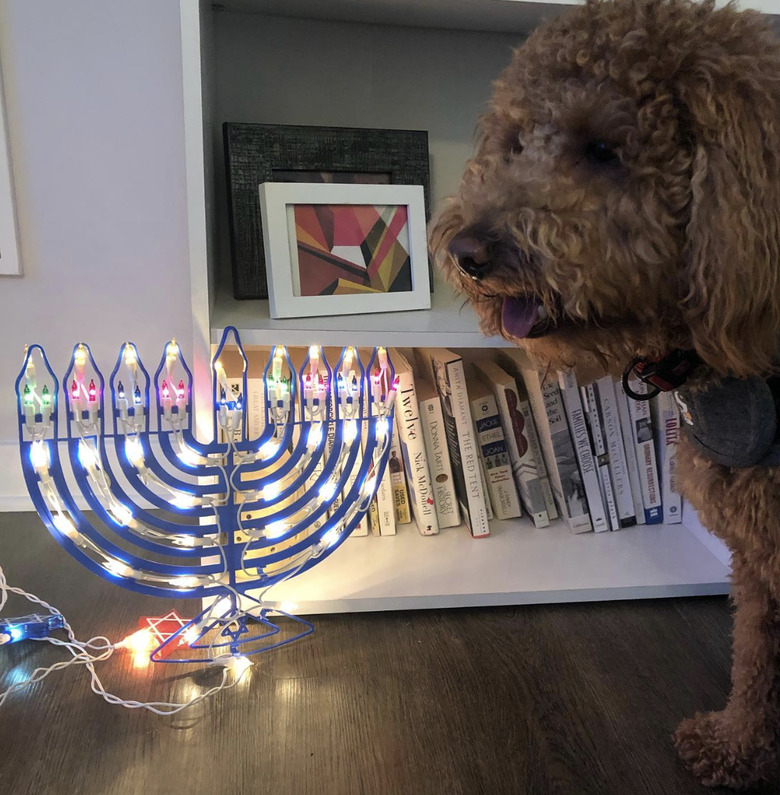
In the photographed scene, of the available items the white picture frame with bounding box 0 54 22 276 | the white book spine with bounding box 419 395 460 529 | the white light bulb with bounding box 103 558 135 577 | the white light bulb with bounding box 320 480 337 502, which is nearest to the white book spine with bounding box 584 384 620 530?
the white book spine with bounding box 419 395 460 529

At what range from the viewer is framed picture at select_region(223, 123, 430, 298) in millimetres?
1153

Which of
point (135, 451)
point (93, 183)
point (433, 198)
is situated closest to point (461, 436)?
point (433, 198)

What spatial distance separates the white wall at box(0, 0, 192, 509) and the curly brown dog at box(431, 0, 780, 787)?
879 mm

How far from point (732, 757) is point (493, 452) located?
62 centimetres

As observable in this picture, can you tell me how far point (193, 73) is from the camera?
0.93m

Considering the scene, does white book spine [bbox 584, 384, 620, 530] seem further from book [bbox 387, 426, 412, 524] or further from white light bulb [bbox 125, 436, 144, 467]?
white light bulb [bbox 125, 436, 144, 467]

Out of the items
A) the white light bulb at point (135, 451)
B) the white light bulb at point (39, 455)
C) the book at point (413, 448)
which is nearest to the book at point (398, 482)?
the book at point (413, 448)

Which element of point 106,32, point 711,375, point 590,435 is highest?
point 106,32

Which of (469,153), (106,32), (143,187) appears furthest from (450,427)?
(106,32)

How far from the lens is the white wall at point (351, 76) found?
1.27 meters

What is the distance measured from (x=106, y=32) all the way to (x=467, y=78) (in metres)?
0.68

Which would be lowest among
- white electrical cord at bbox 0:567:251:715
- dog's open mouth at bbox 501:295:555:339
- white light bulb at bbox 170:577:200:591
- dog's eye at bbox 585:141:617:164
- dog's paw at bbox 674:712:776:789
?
dog's paw at bbox 674:712:776:789

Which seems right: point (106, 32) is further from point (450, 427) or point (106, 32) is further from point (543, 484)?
point (543, 484)

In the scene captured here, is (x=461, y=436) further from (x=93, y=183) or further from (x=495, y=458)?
(x=93, y=183)
